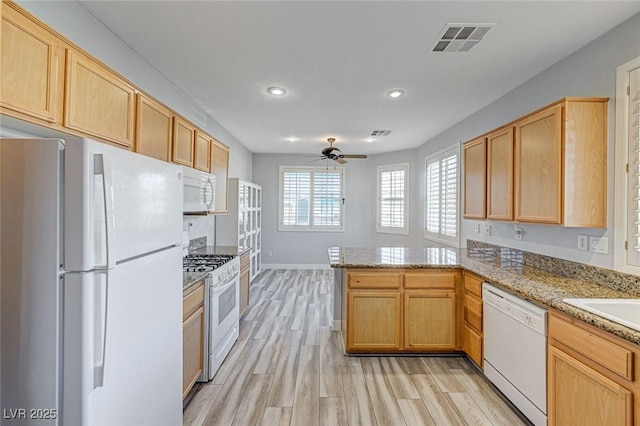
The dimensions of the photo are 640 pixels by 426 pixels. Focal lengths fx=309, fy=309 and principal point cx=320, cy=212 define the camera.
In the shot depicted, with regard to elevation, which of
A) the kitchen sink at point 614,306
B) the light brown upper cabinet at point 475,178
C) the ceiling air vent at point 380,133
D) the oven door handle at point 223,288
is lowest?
the oven door handle at point 223,288

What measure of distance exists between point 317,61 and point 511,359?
267cm

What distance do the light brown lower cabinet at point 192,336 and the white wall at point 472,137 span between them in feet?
9.39

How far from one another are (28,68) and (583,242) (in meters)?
3.42

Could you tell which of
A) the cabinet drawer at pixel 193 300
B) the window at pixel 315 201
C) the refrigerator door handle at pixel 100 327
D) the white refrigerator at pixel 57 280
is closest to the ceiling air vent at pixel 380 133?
the window at pixel 315 201

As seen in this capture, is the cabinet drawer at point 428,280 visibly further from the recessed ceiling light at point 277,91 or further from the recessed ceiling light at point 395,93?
the recessed ceiling light at point 277,91

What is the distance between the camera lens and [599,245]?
213cm

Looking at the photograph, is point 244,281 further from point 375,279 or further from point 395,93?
point 395,93

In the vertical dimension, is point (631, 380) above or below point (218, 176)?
below

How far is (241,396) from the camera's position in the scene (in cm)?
234

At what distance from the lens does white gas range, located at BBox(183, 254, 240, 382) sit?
2.50 meters

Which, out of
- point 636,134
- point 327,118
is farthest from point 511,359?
point 327,118

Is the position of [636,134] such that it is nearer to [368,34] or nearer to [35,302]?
[368,34]

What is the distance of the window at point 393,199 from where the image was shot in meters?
6.27

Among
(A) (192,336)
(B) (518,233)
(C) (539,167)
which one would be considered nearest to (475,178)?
(B) (518,233)
